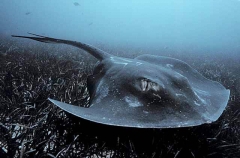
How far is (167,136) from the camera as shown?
258cm

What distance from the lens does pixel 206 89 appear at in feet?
10.5

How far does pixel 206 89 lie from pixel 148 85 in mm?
1432

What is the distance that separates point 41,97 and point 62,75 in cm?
185

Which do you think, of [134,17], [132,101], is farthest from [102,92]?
[134,17]

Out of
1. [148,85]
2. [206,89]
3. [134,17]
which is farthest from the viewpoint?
[134,17]

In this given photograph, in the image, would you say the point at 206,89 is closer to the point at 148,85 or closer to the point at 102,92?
the point at 148,85

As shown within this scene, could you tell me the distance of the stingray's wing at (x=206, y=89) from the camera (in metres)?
2.19

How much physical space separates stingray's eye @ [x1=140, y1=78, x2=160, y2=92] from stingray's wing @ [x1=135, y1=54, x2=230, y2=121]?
0.52 metres

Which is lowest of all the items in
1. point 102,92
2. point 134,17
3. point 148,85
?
point 102,92

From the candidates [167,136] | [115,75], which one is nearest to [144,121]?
[167,136]

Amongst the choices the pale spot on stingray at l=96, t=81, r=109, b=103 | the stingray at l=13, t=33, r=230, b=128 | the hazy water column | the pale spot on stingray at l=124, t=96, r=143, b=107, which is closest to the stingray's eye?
the stingray at l=13, t=33, r=230, b=128

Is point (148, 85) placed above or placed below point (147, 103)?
above

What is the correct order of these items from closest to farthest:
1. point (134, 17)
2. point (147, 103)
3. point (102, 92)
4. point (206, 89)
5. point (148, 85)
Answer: point (147, 103)
point (148, 85)
point (102, 92)
point (206, 89)
point (134, 17)

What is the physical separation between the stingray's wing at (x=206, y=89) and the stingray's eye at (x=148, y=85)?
0.52 metres
